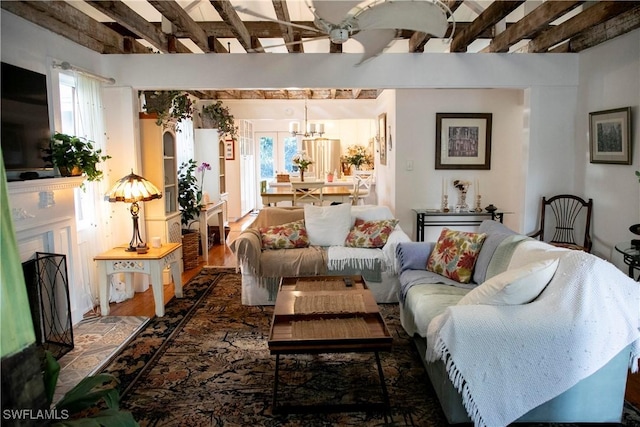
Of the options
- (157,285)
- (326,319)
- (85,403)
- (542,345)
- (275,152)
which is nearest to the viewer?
(85,403)

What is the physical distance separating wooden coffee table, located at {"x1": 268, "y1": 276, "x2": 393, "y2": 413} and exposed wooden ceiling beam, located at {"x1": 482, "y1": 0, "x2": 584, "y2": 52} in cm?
243

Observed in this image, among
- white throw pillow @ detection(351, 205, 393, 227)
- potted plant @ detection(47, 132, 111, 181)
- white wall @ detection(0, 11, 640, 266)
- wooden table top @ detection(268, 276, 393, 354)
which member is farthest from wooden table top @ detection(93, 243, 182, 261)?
white throw pillow @ detection(351, 205, 393, 227)

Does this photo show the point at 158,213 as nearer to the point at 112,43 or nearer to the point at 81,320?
the point at 81,320

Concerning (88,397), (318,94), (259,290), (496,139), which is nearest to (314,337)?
(88,397)

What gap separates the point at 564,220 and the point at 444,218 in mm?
1546

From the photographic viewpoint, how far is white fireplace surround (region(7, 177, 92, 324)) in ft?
9.82

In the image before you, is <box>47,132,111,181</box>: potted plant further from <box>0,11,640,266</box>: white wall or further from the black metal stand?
<box>0,11,640,266</box>: white wall

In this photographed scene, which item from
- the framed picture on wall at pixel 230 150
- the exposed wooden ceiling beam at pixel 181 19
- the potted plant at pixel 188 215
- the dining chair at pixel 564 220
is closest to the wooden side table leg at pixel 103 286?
the potted plant at pixel 188 215

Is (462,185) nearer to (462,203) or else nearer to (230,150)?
(462,203)

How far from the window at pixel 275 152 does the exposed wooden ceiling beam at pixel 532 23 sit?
7.29 metres

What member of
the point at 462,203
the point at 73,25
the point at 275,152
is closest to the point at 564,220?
the point at 462,203

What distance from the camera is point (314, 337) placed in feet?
7.68

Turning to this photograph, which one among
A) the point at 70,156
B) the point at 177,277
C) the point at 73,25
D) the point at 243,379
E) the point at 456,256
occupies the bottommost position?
the point at 243,379

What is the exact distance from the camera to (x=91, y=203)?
4105mm
